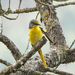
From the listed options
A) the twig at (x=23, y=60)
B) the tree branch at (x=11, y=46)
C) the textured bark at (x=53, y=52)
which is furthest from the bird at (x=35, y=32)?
the twig at (x=23, y=60)

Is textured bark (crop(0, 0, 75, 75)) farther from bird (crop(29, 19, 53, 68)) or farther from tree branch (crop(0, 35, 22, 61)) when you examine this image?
bird (crop(29, 19, 53, 68))

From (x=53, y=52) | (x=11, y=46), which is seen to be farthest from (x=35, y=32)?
(x=53, y=52)

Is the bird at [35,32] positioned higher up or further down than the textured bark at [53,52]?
higher up

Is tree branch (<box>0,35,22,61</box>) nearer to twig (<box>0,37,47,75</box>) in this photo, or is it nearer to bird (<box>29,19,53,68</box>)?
bird (<box>29,19,53,68</box>)

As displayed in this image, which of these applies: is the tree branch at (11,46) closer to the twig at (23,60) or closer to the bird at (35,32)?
the bird at (35,32)

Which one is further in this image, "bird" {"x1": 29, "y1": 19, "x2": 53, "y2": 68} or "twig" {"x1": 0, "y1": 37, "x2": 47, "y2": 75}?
"bird" {"x1": 29, "y1": 19, "x2": 53, "y2": 68}

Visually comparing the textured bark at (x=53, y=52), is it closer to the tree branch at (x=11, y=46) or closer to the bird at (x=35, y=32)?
the tree branch at (x=11, y=46)

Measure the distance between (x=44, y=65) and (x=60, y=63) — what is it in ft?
1.93

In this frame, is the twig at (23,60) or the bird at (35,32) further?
the bird at (35,32)

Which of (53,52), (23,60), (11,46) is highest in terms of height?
(23,60)

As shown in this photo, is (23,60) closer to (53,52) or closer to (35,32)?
(35,32)

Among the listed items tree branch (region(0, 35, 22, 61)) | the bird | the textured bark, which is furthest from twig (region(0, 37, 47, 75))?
tree branch (region(0, 35, 22, 61))

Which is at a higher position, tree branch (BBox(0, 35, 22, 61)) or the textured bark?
tree branch (BBox(0, 35, 22, 61))

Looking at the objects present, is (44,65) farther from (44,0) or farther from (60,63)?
(44,0)
